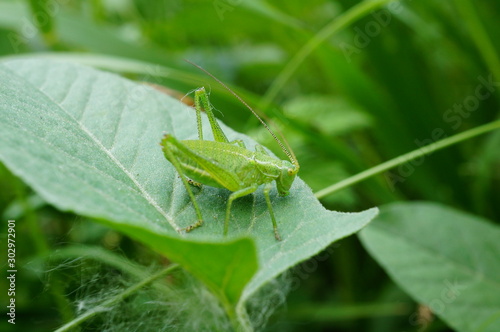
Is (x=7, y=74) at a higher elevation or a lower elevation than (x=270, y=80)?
lower

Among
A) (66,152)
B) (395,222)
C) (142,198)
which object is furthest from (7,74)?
(395,222)

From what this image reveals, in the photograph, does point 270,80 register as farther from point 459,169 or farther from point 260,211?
point 260,211

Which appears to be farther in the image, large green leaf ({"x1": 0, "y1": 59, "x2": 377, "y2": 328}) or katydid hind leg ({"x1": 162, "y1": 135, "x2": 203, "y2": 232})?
katydid hind leg ({"x1": 162, "y1": 135, "x2": 203, "y2": 232})

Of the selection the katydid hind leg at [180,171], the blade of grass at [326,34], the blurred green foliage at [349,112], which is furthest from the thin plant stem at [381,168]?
the blade of grass at [326,34]

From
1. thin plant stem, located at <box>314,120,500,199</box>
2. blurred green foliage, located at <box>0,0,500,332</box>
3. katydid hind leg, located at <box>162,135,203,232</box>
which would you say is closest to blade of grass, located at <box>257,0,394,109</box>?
blurred green foliage, located at <box>0,0,500,332</box>

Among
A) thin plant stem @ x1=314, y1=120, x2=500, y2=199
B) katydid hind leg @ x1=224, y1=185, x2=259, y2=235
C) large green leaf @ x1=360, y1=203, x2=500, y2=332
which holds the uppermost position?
katydid hind leg @ x1=224, y1=185, x2=259, y2=235

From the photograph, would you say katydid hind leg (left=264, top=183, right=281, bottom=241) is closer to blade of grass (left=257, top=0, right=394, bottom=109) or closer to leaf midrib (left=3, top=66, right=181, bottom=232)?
leaf midrib (left=3, top=66, right=181, bottom=232)

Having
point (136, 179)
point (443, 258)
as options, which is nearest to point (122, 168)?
point (136, 179)

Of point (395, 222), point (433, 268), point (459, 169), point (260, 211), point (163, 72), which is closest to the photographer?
point (260, 211)
